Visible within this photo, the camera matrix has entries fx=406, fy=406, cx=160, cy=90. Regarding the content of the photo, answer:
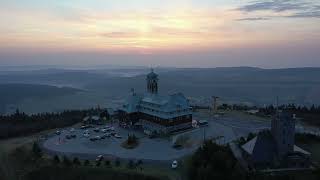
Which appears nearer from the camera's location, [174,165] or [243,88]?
[174,165]

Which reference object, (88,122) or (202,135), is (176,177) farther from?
(88,122)

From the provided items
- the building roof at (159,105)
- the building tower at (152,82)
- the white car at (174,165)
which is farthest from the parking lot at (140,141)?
→ the building tower at (152,82)

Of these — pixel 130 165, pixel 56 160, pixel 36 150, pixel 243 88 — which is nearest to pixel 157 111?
pixel 130 165

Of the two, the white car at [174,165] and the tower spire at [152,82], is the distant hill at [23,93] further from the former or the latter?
the white car at [174,165]

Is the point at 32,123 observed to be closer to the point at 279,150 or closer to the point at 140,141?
the point at 140,141

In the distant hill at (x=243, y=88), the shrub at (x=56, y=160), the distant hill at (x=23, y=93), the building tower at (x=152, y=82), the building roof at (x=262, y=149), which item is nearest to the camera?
the building roof at (x=262, y=149)

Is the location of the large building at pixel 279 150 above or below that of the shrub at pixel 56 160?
above

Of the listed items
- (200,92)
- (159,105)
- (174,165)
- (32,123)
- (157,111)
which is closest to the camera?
(174,165)
